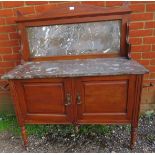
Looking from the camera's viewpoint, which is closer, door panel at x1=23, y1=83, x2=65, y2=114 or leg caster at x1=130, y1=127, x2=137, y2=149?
door panel at x1=23, y1=83, x2=65, y2=114

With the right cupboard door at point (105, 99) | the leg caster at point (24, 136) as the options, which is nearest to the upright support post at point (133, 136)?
the right cupboard door at point (105, 99)

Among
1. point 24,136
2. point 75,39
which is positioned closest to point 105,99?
point 75,39

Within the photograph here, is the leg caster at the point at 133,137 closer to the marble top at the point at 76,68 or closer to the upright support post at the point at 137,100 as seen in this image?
the upright support post at the point at 137,100

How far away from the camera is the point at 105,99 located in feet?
5.89

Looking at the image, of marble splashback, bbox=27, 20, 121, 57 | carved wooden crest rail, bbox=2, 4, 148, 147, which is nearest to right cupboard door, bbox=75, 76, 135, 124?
carved wooden crest rail, bbox=2, 4, 148, 147

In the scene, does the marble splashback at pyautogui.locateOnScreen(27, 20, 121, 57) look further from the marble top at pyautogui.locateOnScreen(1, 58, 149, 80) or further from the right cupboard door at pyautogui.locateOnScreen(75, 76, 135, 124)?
the right cupboard door at pyautogui.locateOnScreen(75, 76, 135, 124)

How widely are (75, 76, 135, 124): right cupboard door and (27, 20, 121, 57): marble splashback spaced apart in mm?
510

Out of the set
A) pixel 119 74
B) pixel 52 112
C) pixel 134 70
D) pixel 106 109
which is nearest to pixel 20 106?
pixel 52 112

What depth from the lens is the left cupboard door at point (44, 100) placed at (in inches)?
70.0

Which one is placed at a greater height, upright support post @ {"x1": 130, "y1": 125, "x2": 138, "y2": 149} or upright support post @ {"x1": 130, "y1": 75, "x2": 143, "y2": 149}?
upright support post @ {"x1": 130, "y1": 75, "x2": 143, "y2": 149}

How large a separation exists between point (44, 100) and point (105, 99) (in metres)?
0.53

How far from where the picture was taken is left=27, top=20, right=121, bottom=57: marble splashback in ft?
6.90

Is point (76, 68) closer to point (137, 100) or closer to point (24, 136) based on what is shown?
point (137, 100)

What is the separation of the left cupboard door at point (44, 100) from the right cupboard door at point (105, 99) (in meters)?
0.10
